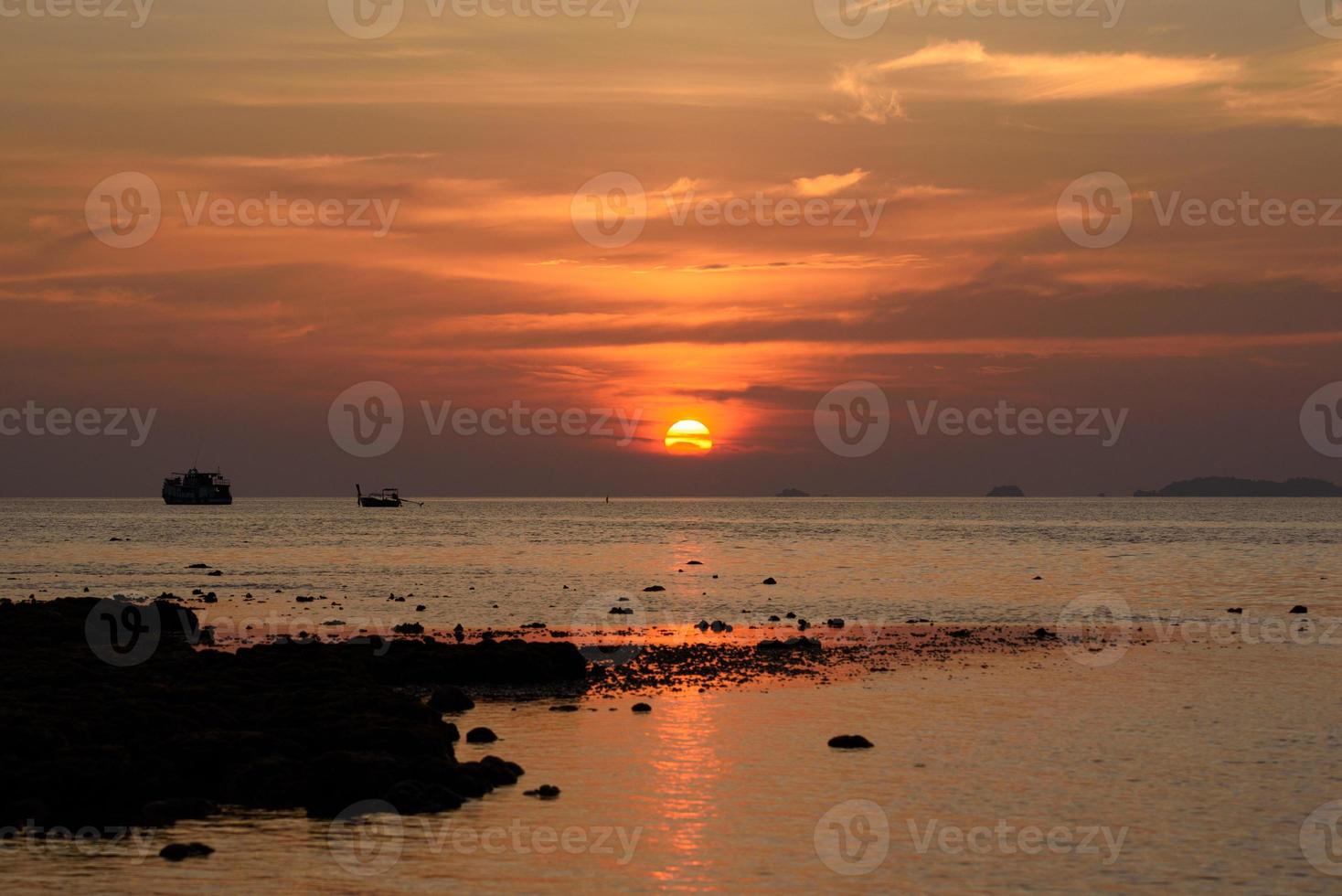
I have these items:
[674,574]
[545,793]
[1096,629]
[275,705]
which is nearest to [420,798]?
[545,793]

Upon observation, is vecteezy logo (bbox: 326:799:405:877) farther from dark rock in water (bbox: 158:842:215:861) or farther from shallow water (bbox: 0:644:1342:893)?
dark rock in water (bbox: 158:842:215:861)

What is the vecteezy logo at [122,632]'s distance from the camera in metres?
40.1

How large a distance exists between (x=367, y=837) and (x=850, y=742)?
1221 cm

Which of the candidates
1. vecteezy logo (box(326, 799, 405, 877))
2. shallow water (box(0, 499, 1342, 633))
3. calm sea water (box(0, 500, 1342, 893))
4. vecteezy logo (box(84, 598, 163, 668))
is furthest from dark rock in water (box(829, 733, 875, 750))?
shallow water (box(0, 499, 1342, 633))

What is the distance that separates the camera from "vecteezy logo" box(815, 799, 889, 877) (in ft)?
69.1

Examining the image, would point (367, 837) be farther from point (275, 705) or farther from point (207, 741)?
point (275, 705)

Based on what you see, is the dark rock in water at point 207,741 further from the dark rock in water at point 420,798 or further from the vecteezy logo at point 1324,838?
the vecteezy logo at point 1324,838

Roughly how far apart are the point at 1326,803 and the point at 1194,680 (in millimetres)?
16858

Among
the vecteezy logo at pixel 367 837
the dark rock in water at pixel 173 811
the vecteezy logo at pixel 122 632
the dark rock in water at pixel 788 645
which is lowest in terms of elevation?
the vecteezy logo at pixel 367 837

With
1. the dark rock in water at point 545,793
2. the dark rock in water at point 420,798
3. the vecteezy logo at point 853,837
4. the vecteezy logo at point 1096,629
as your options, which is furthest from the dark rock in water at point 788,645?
the dark rock in water at point 420,798

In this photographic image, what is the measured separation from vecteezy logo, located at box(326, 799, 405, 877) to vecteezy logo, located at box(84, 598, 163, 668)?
16761mm

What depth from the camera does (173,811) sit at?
2358cm

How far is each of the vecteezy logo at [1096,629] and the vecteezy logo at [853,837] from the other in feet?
76.2

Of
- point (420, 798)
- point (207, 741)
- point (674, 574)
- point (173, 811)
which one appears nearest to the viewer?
point (173, 811)
